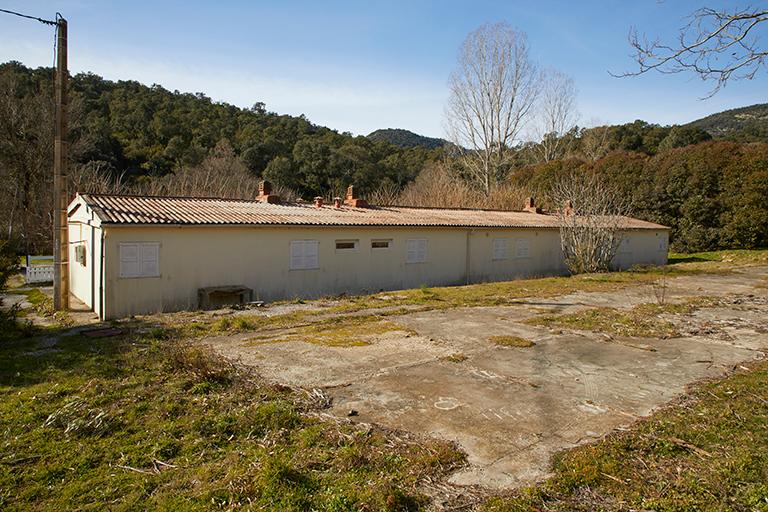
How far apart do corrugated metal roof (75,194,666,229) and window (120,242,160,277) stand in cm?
68

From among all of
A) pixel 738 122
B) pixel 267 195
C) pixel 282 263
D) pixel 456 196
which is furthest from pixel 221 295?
pixel 738 122

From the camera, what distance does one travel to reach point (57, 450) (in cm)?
470

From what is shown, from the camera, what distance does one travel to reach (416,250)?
19250mm

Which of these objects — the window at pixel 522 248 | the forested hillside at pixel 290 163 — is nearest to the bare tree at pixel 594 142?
the forested hillside at pixel 290 163

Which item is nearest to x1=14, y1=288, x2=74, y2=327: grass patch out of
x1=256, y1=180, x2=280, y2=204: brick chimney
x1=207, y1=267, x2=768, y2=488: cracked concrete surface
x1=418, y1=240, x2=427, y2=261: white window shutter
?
x1=207, y1=267, x2=768, y2=488: cracked concrete surface

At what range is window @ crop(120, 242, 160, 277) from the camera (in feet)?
42.3

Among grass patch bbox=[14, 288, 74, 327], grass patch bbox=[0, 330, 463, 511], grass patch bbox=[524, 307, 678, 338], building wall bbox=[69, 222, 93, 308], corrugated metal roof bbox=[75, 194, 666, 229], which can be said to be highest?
corrugated metal roof bbox=[75, 194, 666, 229]

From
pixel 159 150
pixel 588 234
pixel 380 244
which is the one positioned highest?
pixel 159 150

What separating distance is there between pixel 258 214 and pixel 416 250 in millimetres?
6230

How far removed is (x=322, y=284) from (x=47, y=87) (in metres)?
29.7

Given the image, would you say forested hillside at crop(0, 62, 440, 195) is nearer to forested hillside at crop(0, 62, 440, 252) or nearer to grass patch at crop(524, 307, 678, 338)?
forested hillside at crop(0, 62, 440, 252)

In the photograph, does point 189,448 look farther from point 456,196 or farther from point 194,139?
point 194,139

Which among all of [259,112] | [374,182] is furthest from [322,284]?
[259,112]

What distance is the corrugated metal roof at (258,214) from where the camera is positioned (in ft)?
44.4
